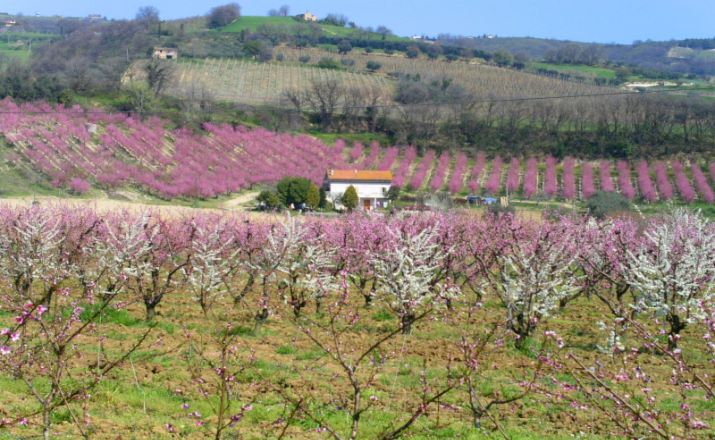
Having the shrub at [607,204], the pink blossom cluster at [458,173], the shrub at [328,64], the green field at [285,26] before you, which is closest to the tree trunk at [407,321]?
the shrub at [607,204]

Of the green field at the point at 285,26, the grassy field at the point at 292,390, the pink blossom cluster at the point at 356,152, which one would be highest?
the green field at the point at 285,26

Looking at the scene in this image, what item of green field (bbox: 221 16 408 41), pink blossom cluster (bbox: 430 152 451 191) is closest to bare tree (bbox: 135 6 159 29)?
green field (bbox: 221 16 408 41)

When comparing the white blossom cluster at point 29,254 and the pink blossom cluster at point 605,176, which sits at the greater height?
the white blossom cluster at point 29,254

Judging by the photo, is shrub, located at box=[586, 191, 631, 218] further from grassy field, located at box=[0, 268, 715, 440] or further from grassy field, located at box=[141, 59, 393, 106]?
grassy field, located at box=[141, 59, 393, 106]

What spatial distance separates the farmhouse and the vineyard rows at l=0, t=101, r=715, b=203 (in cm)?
260

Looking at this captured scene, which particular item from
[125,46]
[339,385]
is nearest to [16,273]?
[339,385]

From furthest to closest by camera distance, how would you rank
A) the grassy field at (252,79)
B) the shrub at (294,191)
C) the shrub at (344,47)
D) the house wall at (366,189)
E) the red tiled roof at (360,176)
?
A: the shrub at (344,47) → the grassy field at (252,79) → the red tiled roof at (360,176) → the house wall at (366,189) → the shrub at (294,191)

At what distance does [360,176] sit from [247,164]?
9527mm

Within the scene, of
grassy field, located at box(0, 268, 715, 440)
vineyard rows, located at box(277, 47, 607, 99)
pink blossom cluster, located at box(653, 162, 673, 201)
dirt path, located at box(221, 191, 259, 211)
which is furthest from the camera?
vineyard rows, located at box(277, 47, 607, 99)

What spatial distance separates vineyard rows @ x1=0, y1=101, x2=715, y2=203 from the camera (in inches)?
1879

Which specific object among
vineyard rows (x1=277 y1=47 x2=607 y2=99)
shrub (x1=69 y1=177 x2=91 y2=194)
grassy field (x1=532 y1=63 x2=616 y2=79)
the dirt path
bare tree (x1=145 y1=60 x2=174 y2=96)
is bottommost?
the dirt path

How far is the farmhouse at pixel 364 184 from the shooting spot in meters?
50.8

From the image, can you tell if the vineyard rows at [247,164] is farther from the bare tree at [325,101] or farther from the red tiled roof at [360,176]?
the bare tree at [325,101]

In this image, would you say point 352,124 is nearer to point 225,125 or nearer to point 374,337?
point 225,125
